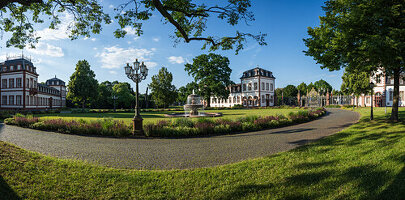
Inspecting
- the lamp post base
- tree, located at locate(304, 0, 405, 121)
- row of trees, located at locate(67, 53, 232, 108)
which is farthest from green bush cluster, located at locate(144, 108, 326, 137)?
row of trees, located at locate(67, 53, 232, 108)

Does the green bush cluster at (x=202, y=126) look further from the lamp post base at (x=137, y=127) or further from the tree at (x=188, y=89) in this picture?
the tree at (x=188, y=89)

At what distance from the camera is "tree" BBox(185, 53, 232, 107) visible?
42.6 meters

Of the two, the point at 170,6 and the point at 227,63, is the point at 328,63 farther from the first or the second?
the point at 227,63

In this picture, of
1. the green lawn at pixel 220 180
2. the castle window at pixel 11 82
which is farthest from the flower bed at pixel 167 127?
the castle window at pixel 11 82

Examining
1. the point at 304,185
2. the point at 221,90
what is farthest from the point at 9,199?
the point at 221,90

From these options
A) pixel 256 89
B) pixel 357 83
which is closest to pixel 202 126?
pixel 357 83

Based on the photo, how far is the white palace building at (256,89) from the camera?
Result: 53.4 meters

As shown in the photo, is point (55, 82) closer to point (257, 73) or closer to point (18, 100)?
point (18, 100)

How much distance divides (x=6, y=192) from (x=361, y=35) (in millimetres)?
15063

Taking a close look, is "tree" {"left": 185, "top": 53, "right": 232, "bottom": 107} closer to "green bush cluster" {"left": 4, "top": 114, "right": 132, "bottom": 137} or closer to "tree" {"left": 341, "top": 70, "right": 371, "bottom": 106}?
"tree" {"left": 341, "top": 70, "right": 371, "bottom": 106}

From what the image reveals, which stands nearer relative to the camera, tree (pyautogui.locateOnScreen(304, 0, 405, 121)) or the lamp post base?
tree (pyautogui.locateOnScreen(304, 0, 405, 121))

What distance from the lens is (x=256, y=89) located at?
177ft

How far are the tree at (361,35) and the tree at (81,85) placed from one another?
41763mm

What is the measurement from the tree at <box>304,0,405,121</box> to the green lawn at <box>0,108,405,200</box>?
6.44 metres
